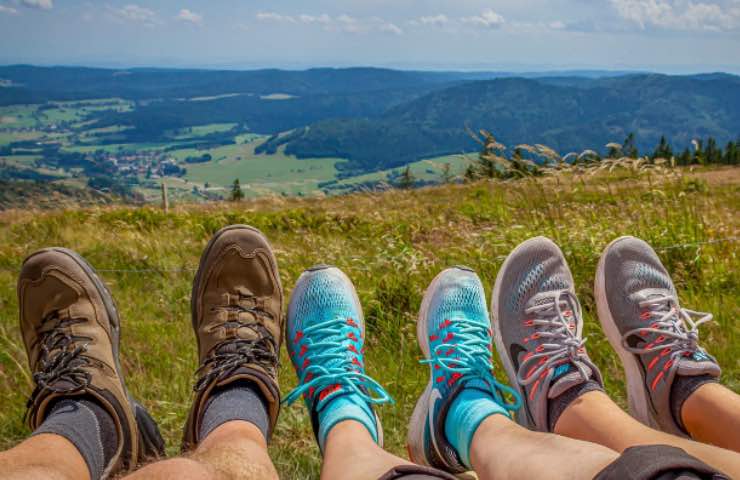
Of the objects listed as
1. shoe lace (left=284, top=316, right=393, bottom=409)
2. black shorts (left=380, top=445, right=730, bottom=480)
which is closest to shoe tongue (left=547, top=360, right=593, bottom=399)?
shoe lace (left=284, top=316, right=393, bottom=409)

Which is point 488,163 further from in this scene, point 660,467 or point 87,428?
point 660,467

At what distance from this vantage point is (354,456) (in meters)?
1.86

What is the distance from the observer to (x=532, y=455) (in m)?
1.66

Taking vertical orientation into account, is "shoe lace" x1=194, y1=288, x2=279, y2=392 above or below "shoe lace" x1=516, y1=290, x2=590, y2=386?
below

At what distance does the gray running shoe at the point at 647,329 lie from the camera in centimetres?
228

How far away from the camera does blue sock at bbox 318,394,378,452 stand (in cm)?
218

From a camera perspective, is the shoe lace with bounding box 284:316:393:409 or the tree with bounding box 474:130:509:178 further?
the tree with bounding box 474:130:509:178

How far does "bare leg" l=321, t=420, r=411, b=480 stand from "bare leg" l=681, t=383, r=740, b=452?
1158 mm

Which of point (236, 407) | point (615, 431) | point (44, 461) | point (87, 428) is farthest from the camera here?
point (236, 407)

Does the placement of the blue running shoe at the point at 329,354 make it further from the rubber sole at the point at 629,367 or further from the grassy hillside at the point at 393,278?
the rubber sole at the point at 629,367

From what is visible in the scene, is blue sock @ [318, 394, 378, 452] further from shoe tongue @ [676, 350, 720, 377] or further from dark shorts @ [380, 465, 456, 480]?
shoe tongue @ [676, 350, 720, 377]

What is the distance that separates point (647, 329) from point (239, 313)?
6.60ft

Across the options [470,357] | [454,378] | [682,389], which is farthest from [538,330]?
[682,389]

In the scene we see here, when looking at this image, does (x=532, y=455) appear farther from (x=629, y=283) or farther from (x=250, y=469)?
(x=629, y=283)
